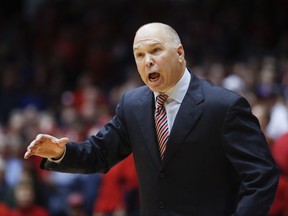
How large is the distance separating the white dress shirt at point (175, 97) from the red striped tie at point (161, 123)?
21mm

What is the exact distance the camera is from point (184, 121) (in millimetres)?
3564

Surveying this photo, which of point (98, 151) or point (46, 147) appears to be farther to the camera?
point (98, 151)

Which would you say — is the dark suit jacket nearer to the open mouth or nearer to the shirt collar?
the shirt collar

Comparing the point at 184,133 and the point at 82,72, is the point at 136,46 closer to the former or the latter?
the point at 184,133

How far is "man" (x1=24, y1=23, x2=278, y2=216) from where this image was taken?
3385 millimetres

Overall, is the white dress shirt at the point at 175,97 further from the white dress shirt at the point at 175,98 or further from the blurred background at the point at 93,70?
the blurred background at the point at 93,70

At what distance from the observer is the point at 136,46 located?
358cm

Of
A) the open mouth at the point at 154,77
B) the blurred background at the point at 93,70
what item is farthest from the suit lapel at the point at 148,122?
the blurred background at the point at 93,70

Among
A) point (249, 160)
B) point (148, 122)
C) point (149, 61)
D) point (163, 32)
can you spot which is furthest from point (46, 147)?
point (249, 160)

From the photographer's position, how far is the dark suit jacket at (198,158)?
3369 mm

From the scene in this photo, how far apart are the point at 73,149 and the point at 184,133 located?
56 cm

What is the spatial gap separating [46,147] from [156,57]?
671mm

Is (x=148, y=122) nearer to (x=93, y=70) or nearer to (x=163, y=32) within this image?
(x=163, y=32)

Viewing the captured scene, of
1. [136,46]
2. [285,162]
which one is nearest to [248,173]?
[136,46]
